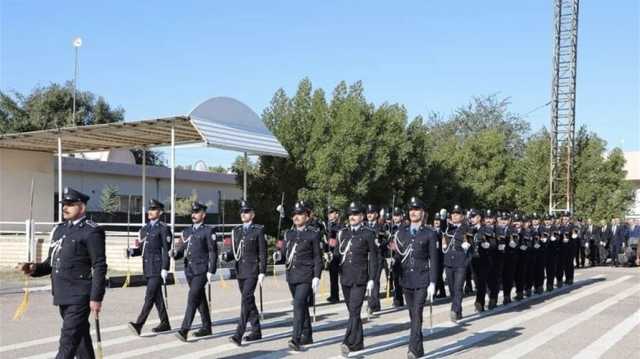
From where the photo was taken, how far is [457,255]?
1269 cm

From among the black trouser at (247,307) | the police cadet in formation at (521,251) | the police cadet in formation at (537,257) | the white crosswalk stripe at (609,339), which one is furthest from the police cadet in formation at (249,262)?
the police cadet in formation at (537,257)

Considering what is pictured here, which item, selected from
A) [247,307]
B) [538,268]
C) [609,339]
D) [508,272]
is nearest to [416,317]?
[247,307]

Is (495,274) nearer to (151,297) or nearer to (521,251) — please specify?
(521,251)

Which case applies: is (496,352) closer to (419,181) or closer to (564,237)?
(564,237)

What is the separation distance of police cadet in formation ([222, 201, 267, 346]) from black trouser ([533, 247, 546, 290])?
8.30 metres

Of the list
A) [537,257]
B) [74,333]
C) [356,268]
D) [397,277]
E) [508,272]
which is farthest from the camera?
[537,257]

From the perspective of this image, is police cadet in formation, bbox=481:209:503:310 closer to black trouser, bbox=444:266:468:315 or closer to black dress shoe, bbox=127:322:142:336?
black trouser, bbox=444:266:468:315

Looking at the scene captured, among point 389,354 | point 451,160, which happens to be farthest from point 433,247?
point 451,160

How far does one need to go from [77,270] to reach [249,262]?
132 inches

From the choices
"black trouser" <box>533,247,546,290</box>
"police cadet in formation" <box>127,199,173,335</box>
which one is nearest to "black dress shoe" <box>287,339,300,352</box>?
"police cadet in formation" <box>127,199,173,335</box>

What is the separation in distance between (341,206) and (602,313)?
1237 centimetres

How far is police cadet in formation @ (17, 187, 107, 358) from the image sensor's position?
6789 millimetres

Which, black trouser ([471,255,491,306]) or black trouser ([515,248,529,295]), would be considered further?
black trouser ([515,248,529,295])

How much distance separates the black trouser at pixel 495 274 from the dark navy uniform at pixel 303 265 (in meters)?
5.24
